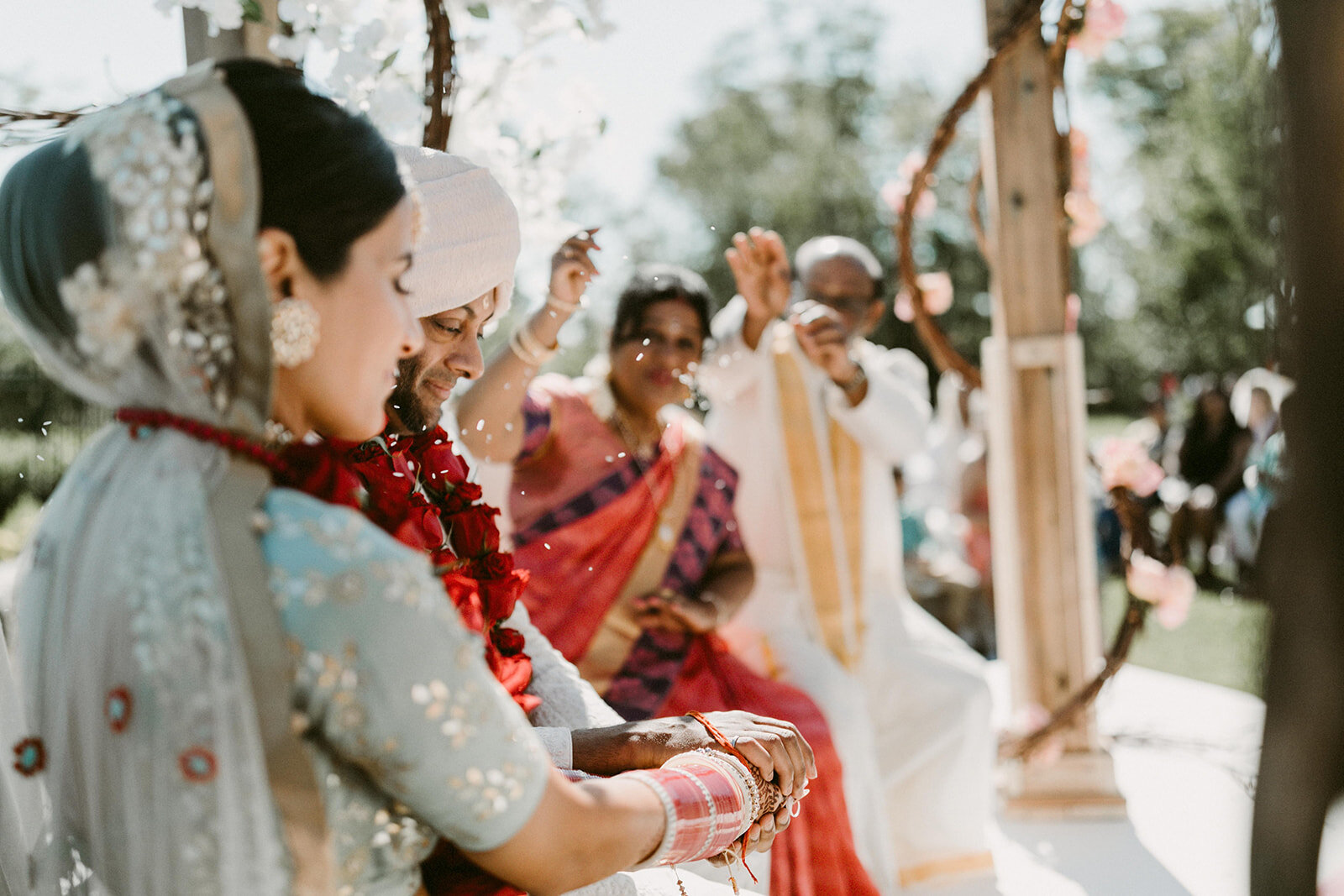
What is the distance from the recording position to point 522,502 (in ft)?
9.97

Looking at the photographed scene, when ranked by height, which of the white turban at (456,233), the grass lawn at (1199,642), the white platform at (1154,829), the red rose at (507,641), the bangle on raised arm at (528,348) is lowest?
the grass lawn at (1199,642)

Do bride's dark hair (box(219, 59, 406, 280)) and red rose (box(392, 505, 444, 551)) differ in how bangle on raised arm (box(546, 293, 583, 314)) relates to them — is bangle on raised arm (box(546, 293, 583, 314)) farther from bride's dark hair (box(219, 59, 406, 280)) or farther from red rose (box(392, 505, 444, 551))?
bride's dark hair (box(219, 59, 406, 280))

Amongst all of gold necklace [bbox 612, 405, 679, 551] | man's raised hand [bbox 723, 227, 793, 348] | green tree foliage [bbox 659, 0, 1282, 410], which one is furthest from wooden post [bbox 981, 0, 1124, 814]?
green tree foliage [bbox 659, 0, 1282, 410]

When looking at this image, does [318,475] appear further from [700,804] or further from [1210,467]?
[1210,467]

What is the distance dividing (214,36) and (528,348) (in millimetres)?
868

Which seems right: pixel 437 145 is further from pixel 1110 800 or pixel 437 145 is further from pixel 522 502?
pixel 1110 800

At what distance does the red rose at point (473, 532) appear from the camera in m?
1.75

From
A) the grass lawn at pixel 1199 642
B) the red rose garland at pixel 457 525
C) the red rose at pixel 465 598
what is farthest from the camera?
the grass lawn at pixel 1199 642

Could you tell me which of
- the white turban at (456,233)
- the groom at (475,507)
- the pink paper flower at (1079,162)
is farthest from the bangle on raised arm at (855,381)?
the white turban at (456,233)

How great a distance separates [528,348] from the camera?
250cm

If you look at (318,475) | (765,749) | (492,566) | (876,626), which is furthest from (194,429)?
(876,626)

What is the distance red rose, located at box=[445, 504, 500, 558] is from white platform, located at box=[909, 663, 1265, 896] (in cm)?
200

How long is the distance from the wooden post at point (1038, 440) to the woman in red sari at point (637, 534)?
1481mm

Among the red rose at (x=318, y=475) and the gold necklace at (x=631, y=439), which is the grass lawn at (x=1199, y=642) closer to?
the gold necklace at (x=631, y=439)
